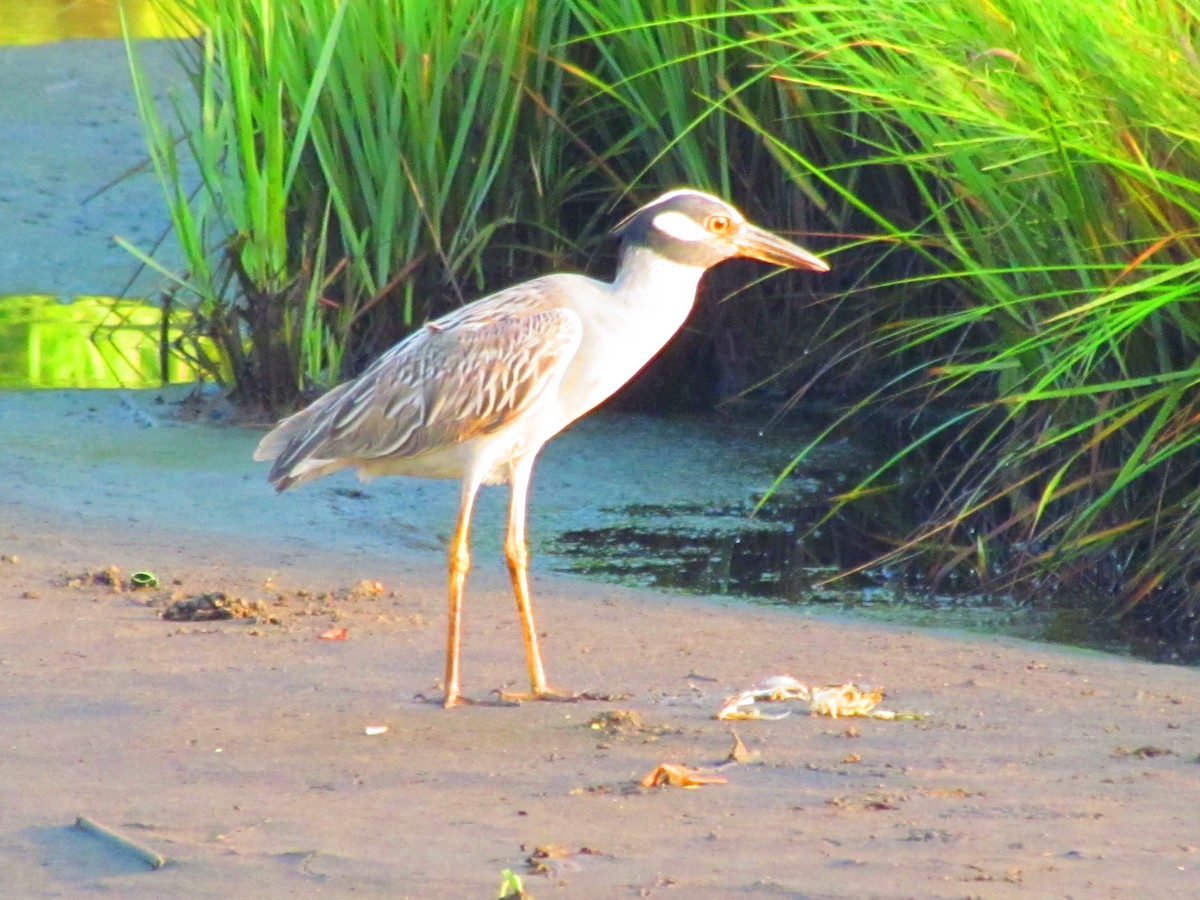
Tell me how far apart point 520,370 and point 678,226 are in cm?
53

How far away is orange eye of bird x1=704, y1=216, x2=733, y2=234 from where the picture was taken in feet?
14.6

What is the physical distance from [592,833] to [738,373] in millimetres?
4589

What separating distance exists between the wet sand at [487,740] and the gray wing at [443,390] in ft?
1.53

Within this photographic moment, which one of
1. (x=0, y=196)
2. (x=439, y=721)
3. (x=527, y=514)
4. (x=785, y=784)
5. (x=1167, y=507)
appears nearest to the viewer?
(x=785, y=784)

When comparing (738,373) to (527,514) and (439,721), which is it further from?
(439,721)

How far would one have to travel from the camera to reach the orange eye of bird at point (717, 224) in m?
4.46

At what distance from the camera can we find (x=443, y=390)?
439 centimetres

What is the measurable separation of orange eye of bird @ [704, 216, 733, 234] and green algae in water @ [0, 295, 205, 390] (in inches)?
142

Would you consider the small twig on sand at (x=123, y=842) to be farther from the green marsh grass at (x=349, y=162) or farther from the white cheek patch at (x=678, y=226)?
the green marsh grass at (x=349, y=162)

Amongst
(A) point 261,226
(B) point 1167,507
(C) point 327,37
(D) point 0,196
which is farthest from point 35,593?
(D) point 0,196

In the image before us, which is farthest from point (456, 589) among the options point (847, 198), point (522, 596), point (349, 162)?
point (349, 162)

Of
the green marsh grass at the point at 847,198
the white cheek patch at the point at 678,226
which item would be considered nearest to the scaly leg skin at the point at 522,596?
the white cheek patch at the point at 678,226

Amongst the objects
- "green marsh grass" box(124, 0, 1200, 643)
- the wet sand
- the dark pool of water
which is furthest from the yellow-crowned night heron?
the dark pool of water

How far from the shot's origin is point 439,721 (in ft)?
12.8
